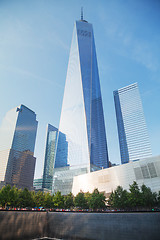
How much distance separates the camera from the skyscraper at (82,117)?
382 feet

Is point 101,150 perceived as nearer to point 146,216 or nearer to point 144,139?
point 144,139

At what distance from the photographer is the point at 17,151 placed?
17662 centimetres

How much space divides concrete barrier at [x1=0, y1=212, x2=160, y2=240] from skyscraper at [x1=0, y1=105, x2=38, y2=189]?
14335 centimetres

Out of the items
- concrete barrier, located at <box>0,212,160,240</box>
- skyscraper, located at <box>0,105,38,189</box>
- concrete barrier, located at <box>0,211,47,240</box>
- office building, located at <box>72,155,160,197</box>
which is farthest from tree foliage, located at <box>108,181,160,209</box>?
skyscraper, located at <box>0,105,38,189</box>

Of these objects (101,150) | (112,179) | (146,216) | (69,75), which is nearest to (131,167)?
(112,179)

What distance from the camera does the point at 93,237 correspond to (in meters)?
26.5

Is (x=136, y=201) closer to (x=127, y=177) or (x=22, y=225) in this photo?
(x=127, y=177)

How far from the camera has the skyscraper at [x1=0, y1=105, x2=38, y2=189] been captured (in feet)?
541

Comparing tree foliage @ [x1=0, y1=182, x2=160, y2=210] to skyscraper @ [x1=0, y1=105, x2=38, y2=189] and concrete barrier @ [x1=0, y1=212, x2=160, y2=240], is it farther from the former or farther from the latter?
skyscraper @ [x1=0, y1=105, x2=38, y2=189]

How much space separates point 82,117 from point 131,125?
5612 centimetres

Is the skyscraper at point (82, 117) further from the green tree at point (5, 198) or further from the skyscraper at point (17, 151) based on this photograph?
the skyscraper at point (17, 151)

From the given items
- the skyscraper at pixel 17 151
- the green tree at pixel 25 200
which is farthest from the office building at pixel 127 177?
the skyscraper at pixel 17 151

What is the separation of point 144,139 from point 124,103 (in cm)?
4309

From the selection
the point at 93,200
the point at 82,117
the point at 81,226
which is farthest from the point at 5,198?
the point at 82,117
